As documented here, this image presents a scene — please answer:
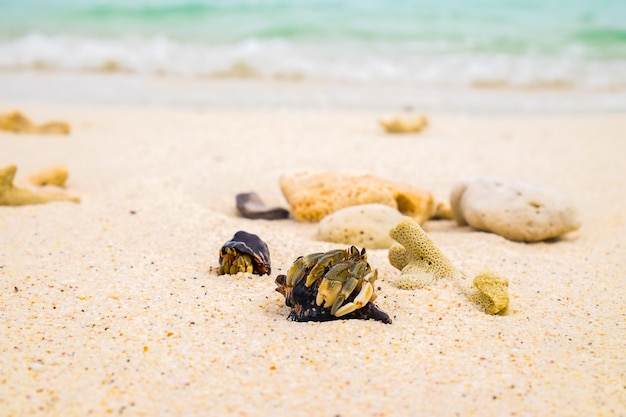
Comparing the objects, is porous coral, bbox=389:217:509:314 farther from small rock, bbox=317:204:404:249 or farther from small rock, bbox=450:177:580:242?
small rock, bbox=450:177:580:242

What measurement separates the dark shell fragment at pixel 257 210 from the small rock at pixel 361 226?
0.54 metres

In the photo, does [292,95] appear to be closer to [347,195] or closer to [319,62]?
[319,62]

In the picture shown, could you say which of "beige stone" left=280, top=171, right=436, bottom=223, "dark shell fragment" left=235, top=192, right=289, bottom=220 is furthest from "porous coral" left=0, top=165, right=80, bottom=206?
"beige stone" left=280, top=171, right=436, bottom=223

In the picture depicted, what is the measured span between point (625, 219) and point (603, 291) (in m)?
1.53

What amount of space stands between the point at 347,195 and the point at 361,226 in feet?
1.81

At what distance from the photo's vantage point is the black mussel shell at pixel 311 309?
2627 mm

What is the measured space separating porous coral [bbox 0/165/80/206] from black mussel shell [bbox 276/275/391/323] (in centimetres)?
236

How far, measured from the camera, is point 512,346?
8.25 feet

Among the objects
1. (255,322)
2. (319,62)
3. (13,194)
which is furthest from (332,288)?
(319,62)

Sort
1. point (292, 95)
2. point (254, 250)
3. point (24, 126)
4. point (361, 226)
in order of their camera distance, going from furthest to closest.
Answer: point (292, 95) → point (24, 126) → point (361, 226) → point (254, 250)

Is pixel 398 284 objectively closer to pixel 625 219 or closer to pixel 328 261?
pixel 328 261

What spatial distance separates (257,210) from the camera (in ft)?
14.2

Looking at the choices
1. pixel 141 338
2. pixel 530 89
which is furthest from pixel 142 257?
pixel 530 89

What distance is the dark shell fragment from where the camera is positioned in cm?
431
